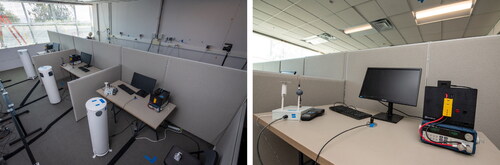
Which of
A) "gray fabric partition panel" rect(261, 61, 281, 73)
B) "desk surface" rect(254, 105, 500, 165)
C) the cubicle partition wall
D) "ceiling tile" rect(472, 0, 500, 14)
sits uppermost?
"ceiling tile" rect(472, 0, 500, 14)

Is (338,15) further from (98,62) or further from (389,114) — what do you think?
(98,62)

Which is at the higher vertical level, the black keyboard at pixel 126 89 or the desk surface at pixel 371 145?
the black keyboard at pixel 126 89

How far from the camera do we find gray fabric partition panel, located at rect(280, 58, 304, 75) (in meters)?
2.77

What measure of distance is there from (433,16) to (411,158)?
4825mm

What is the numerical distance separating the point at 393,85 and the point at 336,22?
147 inches

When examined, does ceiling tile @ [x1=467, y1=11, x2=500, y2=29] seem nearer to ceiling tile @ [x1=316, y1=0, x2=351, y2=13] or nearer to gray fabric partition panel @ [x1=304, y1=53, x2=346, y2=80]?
ceiling tile @ [x1=316, y1=0, x2=351, y2=13]

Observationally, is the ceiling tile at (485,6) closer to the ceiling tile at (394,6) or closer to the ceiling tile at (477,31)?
the ceiling tile at (394,6)

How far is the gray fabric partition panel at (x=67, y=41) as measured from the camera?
4364 mm

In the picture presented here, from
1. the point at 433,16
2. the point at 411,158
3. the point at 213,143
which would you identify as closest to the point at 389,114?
the point at 411,158

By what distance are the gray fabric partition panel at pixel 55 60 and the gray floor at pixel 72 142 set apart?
0.83 metres

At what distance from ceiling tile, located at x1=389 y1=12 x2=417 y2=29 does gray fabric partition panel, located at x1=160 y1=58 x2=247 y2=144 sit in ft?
13.2

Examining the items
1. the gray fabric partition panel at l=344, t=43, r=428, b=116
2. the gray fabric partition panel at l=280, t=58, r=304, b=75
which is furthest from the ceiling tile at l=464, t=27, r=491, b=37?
the gray fabric partition panel at l=344, t=43, r=428, b=116

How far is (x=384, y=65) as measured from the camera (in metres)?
1.39

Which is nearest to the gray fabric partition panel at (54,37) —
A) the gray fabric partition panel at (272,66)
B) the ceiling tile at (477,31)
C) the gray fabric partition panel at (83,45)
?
the gray fabric partition panel at (83,45)
